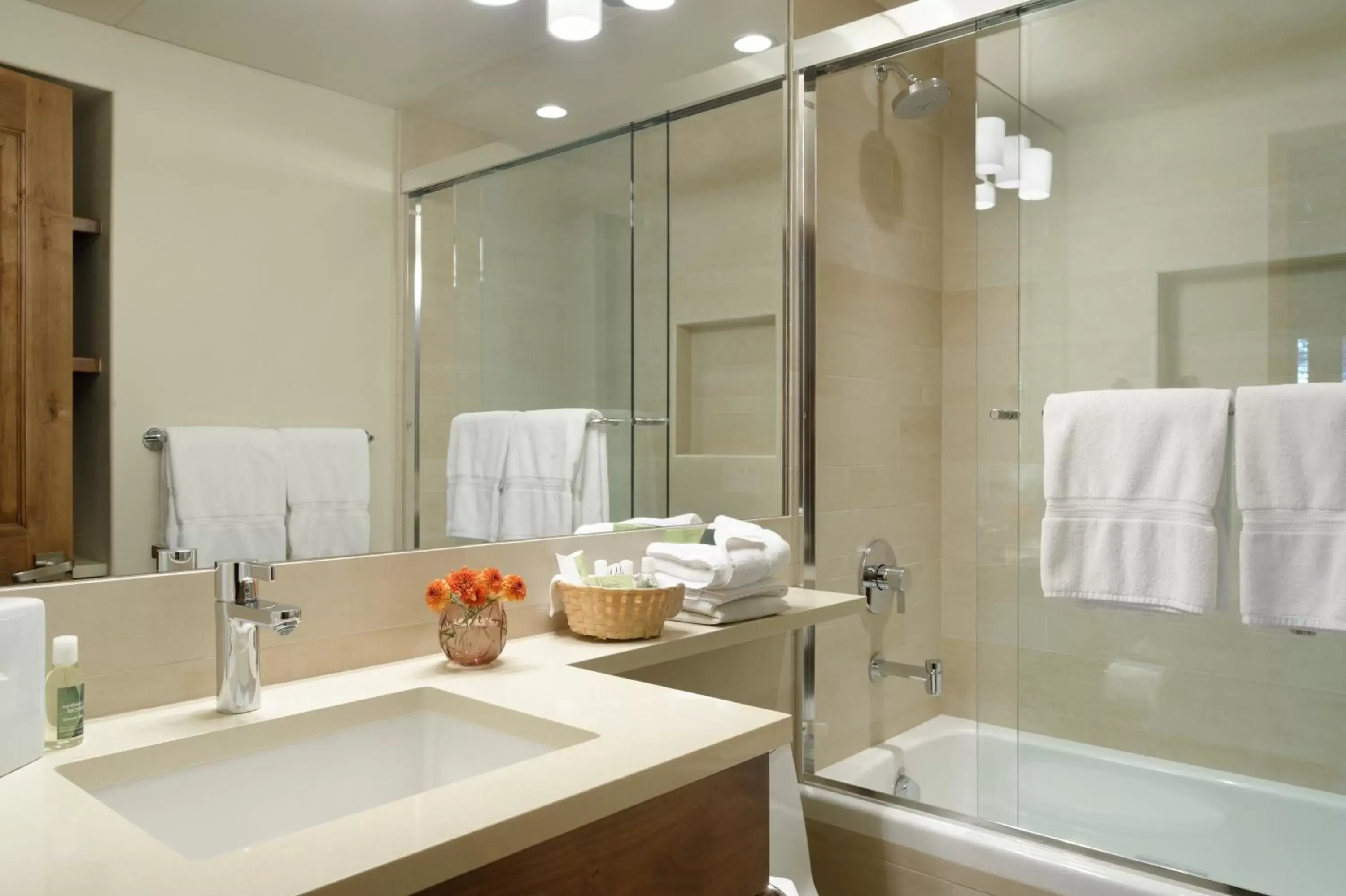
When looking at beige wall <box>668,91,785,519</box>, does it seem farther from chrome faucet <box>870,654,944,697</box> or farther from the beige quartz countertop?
the beige quartz countertop

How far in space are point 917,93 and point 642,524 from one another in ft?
4.09

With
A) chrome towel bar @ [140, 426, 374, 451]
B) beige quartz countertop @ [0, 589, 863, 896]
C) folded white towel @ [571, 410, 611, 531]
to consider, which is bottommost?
beige quartz countertop @ [0, 589, 863, 896]

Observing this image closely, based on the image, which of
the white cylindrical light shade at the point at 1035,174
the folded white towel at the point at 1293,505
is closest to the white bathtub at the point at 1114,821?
the folded white towel at the point at 1293,505

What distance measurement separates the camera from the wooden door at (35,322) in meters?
0.98

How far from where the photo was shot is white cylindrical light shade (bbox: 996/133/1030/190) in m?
2.18

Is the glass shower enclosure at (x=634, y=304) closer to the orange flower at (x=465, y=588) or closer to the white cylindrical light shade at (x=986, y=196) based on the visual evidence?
the orange flower at (x=465, y=588)

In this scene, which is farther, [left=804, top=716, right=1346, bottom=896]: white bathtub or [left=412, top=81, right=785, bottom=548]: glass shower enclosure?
[left=804, top=716, right=1346, bottom=896]: white bathtub

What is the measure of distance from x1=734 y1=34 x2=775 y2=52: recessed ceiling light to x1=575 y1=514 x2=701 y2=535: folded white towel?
3.45ft

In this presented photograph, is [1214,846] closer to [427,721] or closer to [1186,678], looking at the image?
[1186,678]

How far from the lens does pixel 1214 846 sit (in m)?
1.89

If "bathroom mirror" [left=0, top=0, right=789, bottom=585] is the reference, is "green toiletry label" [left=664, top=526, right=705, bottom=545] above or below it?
below

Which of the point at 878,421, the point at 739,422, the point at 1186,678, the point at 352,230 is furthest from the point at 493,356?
the point at 1186,678

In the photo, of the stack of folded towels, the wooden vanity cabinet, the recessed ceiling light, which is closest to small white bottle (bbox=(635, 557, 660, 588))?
the stack of folded towels

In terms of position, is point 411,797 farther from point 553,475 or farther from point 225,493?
point 553,475
